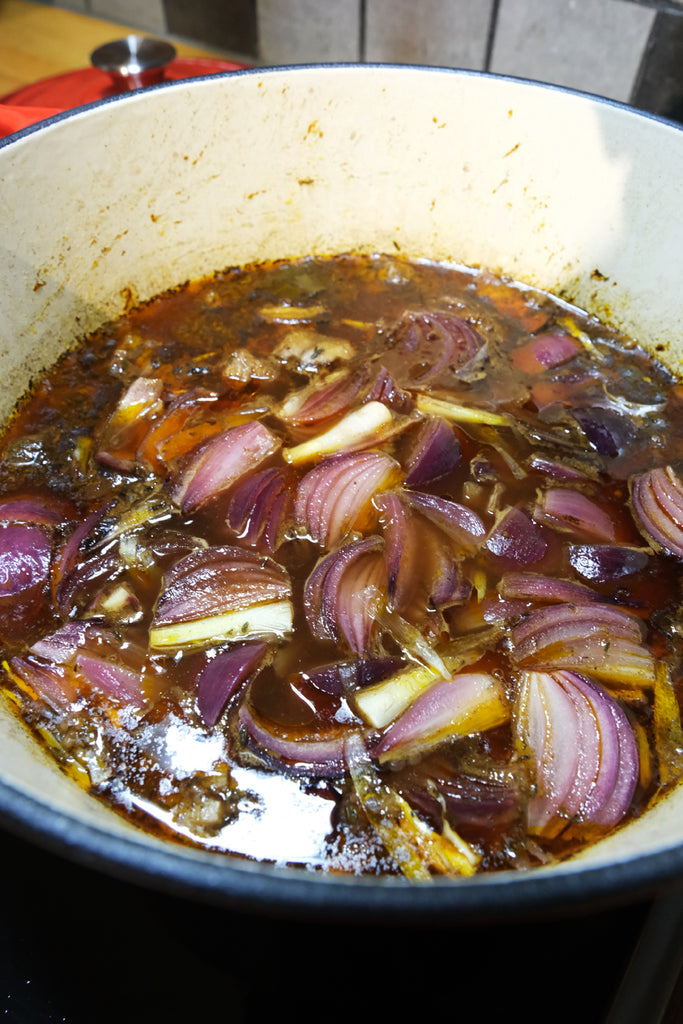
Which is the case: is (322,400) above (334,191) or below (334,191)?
below

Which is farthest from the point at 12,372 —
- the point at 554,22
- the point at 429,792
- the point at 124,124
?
the point at 554,22

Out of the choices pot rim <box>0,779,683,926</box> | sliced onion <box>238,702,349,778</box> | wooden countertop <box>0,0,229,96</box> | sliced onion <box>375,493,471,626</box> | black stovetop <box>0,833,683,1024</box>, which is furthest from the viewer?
wooden countertop <box>0,0,229,96</box>

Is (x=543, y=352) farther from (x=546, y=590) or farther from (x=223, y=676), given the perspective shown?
(x=223, y=676)

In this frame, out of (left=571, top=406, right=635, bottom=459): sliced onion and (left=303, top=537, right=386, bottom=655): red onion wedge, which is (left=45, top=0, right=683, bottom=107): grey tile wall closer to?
(left=571, top=406, right=635, bottom=459): sliced onion

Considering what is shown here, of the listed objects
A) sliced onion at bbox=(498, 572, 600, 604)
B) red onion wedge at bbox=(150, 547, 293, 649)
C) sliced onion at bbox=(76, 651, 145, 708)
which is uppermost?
sliced onion at bbox=(498, 572, 600, 604)

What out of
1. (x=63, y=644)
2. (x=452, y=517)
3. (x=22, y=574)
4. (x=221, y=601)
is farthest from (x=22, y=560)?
(x=452, y=517)

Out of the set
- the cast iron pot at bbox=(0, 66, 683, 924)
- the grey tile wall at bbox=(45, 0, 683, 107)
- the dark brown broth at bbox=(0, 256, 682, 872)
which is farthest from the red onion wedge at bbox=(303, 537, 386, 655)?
the grey tile wall at bbox=(45, 0, 683, 107)
